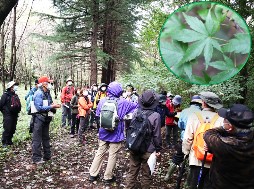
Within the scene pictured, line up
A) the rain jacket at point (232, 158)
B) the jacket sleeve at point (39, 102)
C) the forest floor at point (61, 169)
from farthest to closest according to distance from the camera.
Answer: the jacket sleeve at point (39, 102), the forest floor at point (61, 169), the rain jacket at point (232, 158)

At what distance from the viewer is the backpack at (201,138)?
4.01m

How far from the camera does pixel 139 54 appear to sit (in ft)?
68.8

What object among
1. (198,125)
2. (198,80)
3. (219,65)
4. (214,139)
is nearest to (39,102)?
(198,125)

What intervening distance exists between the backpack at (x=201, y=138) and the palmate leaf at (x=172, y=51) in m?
1.22

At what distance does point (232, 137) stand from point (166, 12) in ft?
30.8

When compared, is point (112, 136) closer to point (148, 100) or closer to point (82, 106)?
point (148, 100)

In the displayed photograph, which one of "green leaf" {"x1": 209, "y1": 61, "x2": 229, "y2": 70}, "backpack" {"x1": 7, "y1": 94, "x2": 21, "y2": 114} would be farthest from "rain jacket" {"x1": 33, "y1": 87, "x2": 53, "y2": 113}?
"green leaf" {"x1": 209, "y1": 61, "x2": 229, "y2": 70}

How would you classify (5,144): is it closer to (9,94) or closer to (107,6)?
(9,94)

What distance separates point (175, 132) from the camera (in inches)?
348

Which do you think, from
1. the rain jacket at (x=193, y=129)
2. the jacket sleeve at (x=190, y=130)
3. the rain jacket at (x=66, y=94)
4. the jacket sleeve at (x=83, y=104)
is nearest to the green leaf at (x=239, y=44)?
the rain jacket at (x=193, y=129)

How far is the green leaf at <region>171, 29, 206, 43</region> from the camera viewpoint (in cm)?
337

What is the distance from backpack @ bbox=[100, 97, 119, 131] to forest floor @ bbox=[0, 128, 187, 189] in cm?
135

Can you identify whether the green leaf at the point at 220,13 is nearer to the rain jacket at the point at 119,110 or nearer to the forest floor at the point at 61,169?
the rain jacket at the point at 119,110

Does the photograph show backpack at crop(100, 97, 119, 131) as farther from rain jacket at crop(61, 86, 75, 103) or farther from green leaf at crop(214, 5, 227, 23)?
rain jacket at crop(61, 86, 75, 103)
